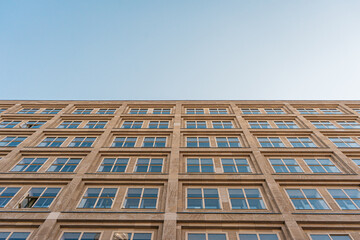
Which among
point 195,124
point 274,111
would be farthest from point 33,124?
point 274,111

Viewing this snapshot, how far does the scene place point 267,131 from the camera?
78.7 feet

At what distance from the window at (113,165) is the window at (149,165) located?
43.1 inches

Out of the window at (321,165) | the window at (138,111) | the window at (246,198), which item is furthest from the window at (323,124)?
the window at (138,111)

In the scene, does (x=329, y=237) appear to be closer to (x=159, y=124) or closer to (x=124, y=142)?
(x=124, y=142)

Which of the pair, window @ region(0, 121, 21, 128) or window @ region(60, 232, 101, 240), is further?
window @ region(0, 121, 21, 128)

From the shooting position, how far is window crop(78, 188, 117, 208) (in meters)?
15.8

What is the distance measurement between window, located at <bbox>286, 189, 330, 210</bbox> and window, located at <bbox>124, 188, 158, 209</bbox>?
29.4 feet

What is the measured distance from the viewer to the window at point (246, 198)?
15.6 m

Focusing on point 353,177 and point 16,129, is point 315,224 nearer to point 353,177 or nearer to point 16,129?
point 353,177

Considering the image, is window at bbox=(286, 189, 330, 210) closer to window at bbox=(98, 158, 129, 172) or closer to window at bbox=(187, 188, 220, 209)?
window at bbox=(187, 188, 220, 209)

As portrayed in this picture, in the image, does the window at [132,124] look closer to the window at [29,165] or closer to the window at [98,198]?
the window at [29,165]

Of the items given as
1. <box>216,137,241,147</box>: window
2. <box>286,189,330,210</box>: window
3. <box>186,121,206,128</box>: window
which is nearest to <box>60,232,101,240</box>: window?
<box>286,189,330,210</box>: window

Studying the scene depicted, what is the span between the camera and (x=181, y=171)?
1877 centimetres

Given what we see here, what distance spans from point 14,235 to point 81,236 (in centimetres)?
370
